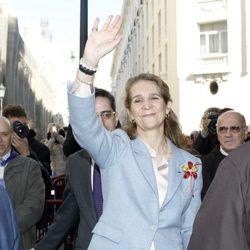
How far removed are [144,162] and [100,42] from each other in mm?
715

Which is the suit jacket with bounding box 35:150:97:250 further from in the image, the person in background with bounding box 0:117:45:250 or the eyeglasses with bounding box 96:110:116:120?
the person in background with bounding box 0:117:45:250

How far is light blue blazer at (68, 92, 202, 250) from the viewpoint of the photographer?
232 cm

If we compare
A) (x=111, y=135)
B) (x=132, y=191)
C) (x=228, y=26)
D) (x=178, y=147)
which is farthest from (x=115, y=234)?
(x=228, y=26)

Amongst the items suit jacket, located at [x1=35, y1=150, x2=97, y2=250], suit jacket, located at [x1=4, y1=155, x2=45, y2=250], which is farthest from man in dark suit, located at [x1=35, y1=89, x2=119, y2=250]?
suit jacket, located at [x1=4, y1=155, x2=45, y2=250]

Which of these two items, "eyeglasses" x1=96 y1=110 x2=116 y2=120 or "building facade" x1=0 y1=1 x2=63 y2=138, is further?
"building facade" x1=0 y1=1 x2=63 y2=138

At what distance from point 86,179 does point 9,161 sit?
1389 millimetres

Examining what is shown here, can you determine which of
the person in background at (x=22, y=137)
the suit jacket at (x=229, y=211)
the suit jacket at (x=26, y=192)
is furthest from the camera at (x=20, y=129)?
the suit jacket at (x=229, y=211)

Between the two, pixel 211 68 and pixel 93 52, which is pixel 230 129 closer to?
pixel 93 52

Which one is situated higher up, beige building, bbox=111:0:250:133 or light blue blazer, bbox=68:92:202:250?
beige building, bbox=111:0:250:133

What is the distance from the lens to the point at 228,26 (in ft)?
66.2

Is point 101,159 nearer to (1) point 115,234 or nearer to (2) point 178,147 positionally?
(1) point 115,234

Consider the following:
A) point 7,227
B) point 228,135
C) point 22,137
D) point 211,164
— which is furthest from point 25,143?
point 7,227

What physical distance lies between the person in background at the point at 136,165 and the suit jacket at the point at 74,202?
47cm

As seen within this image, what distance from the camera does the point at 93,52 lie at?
231 centimetres
